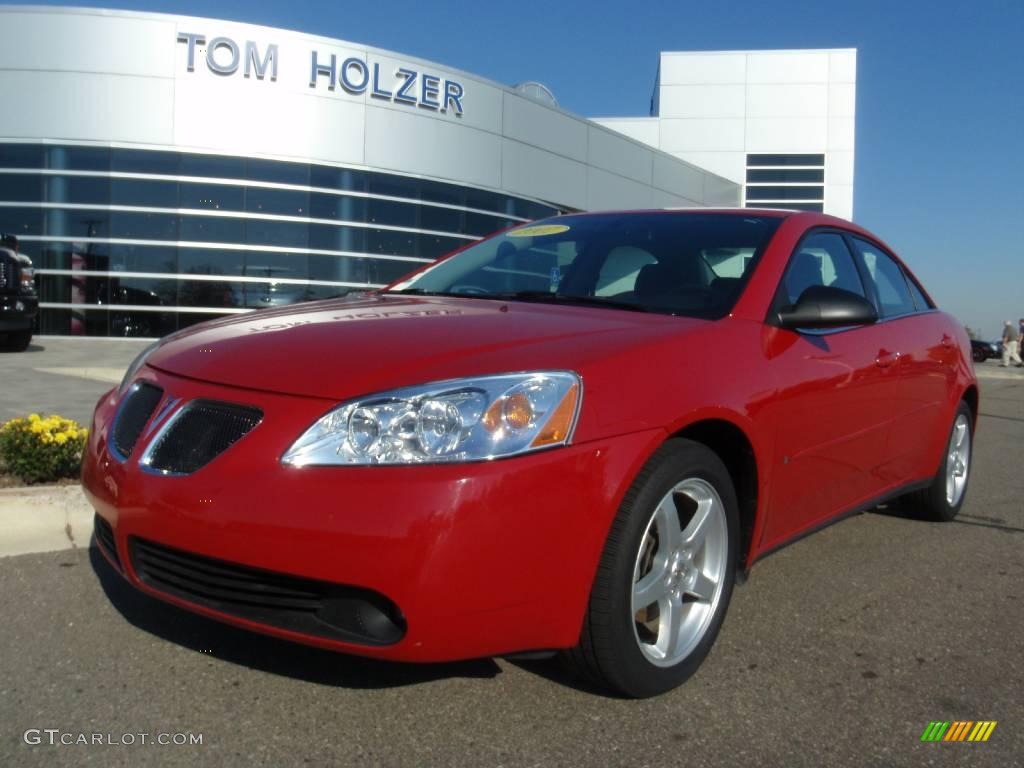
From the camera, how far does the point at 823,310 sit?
312cm

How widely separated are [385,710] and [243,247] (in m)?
15.9

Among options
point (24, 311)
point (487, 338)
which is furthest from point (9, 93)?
point (487, 338)

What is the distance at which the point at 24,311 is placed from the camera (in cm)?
1291

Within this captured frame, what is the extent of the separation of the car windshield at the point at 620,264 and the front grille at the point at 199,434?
1.32 m

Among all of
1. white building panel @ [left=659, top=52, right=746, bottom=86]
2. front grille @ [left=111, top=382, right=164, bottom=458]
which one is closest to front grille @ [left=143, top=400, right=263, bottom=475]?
front grille @ [left=111, top=382, right=164, bottom=458]

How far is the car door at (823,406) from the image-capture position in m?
3.10

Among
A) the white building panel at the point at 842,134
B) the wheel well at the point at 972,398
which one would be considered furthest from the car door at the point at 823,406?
the white building panel at the point at 842,134

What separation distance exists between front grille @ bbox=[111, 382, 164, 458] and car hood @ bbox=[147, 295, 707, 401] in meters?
0.09

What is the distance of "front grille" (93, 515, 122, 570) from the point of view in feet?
8.50

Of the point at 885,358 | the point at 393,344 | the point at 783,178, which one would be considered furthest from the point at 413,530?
the point at 783,178

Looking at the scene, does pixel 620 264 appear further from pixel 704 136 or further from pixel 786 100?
pixel 786 100

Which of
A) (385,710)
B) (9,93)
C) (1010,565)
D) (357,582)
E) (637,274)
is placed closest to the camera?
(357,582)

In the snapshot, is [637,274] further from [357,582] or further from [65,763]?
[65,763]

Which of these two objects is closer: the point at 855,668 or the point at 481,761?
the point at 481,761
